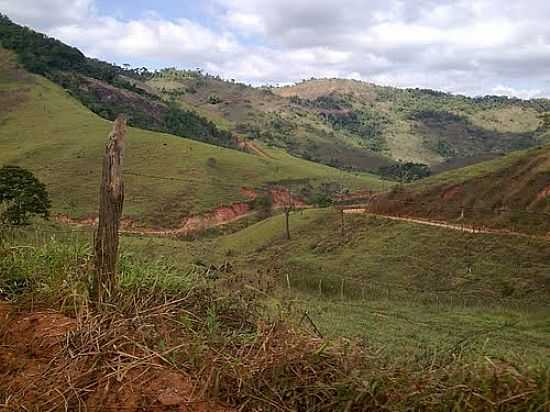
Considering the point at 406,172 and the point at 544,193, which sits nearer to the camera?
the point at 544,193

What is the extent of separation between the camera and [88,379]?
3.71 meters

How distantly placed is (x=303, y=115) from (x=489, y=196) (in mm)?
A: 117266

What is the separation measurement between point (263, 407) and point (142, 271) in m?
2.60

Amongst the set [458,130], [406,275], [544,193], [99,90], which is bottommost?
[406,275]

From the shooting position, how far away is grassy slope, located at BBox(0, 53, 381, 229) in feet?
174

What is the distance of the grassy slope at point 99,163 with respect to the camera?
174 feet

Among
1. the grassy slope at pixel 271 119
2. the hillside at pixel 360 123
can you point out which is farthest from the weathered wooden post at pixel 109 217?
the grassy slope at pixel 271 119

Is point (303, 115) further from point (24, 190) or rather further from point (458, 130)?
point (24, 190)

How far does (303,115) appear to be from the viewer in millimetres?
151625

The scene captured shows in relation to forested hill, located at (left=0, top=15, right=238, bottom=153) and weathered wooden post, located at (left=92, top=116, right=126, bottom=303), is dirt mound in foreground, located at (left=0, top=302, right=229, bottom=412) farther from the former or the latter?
forested hill, located at (left=0, top=15, right=238, bottom=153)

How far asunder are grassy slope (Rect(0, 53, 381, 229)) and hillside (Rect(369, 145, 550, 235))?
20.2m

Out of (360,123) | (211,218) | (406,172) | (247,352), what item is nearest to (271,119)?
(360,123)

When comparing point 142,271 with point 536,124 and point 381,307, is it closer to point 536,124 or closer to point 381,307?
point 381,307

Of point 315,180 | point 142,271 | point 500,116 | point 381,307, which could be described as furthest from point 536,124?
point 142,271
